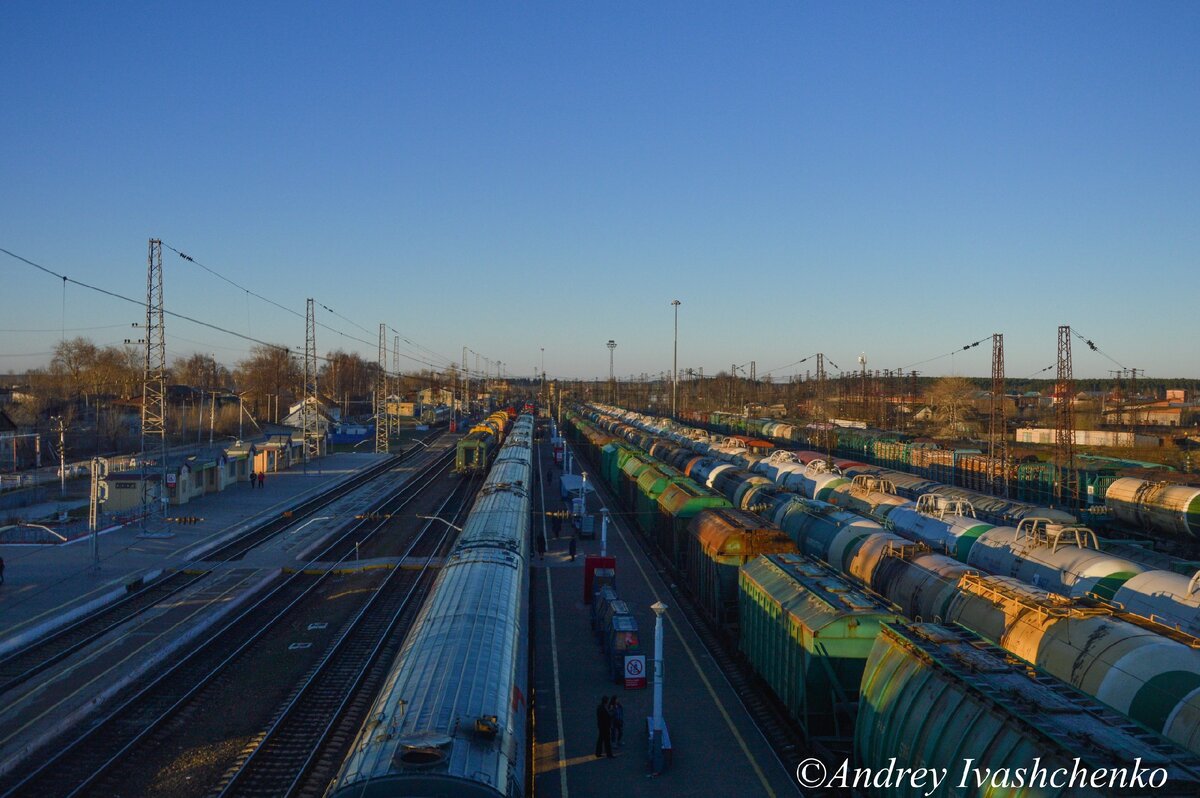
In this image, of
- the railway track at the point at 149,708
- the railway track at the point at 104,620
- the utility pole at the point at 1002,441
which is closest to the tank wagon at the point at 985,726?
the railway track at the point at 149,708

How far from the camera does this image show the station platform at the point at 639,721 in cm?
1372

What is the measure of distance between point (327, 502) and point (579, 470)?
23.3 metres

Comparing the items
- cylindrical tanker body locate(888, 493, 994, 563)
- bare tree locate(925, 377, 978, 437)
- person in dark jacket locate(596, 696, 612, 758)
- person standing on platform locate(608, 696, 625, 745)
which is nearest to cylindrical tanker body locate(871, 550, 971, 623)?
cylindrical tanker body locate(888, 493, 994, 563)

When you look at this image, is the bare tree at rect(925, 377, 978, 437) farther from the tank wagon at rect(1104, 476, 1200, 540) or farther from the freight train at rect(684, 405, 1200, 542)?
the tank wagon at rect(1104, 476, 1200, 540)

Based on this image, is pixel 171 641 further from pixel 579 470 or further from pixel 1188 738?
pixel 579 470

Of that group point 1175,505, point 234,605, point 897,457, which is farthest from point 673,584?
point 897,457

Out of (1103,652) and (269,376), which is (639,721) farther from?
(269,376)

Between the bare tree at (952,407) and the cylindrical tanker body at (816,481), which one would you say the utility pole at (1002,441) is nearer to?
the cylindrical tanker body at (816,481)

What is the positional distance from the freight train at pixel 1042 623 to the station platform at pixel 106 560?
18.7 metres

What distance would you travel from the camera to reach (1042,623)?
488 inches

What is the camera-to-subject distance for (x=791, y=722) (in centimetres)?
1573

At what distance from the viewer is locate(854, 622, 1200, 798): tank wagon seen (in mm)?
7527

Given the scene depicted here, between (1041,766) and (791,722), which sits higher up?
(1041,766)

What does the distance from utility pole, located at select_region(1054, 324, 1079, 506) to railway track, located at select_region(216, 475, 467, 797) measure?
32.1 metres
